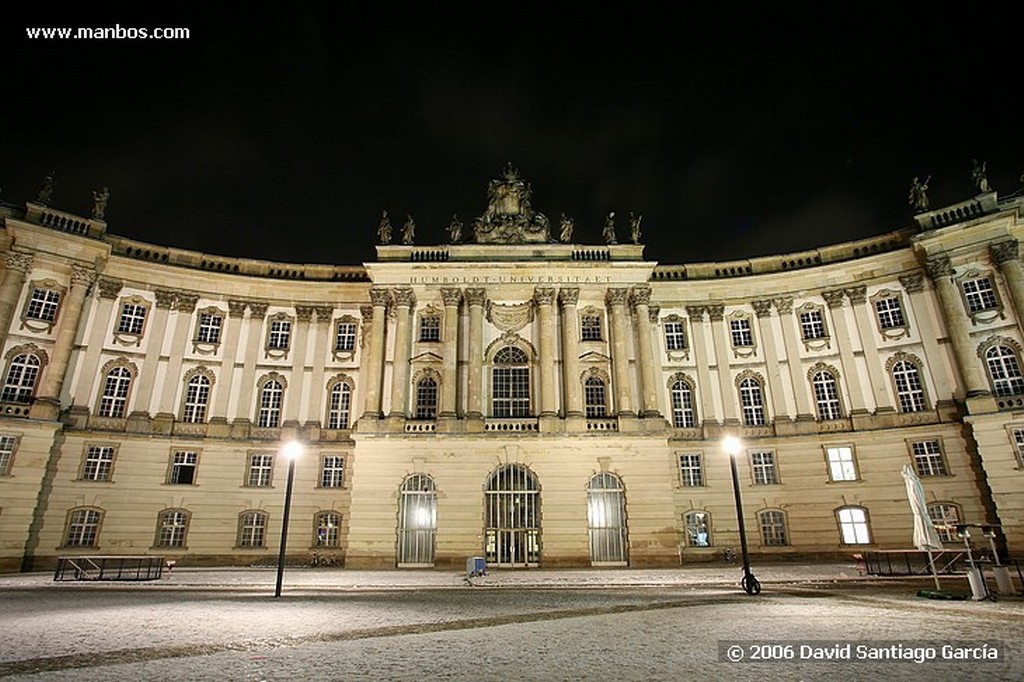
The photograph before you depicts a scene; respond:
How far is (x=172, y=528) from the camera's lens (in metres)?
31.8

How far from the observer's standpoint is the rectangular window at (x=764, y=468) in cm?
3416

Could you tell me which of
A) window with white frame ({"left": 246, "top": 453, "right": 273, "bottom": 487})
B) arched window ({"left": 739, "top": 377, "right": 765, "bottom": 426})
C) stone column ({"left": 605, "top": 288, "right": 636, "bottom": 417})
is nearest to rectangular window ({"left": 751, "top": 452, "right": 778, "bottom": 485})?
arched window ({"left": 739, "top": 377, "right": 765, "bottom": 426})

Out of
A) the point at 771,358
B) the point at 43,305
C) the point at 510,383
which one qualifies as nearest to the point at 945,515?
the point at 771,358

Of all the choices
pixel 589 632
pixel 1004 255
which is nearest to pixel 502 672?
pixel 589 632

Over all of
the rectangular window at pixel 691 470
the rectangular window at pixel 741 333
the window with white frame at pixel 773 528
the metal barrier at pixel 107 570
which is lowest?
the metal barrier at pixel 107 570

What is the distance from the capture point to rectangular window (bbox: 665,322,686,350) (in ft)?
123

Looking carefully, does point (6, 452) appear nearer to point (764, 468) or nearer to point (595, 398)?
point (595, 398)

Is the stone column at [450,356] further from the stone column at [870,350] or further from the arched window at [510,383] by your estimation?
the stone column at [870,350]

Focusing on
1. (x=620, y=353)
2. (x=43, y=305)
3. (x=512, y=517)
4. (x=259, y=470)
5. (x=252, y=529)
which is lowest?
(x=252, y=529)

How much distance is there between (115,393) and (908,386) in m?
48.7

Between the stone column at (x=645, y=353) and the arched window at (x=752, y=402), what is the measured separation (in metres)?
6.43

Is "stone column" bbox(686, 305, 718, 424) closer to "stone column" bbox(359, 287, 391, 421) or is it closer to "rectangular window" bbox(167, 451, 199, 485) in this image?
"stone column" bbox(359, 287, 391, 421)

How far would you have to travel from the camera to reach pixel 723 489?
34406mm

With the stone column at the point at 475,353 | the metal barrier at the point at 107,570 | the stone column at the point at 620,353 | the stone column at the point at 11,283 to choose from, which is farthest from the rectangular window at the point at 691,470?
the stone column at the point at 11,283
